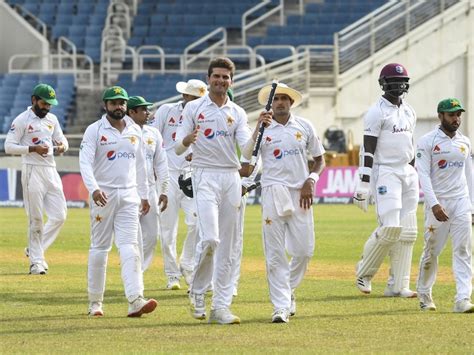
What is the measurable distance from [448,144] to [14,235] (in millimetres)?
14583

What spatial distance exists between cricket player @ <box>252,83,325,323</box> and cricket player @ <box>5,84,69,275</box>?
6.18m

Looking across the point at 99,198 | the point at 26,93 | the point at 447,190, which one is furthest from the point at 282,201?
the point at 26,93

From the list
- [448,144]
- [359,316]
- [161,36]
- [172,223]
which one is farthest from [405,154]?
[161,36]

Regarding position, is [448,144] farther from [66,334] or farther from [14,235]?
[14,235]

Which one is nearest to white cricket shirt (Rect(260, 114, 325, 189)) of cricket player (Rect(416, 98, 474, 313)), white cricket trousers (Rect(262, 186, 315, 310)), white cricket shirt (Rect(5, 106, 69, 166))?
white cricket trousers (Rect(262, 186, 315, 310))

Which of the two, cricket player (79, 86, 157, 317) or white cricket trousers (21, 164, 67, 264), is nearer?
cricket player (79, 86, 157, 317)

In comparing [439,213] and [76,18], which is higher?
[76,18]

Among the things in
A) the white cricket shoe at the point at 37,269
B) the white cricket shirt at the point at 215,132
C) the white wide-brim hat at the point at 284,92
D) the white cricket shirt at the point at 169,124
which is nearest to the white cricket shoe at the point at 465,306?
the white wide-brim hat at the point at 284,92

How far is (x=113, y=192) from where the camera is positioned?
14.6 m

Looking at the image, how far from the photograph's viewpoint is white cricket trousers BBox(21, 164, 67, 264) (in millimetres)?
20453

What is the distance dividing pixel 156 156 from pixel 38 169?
166 inches

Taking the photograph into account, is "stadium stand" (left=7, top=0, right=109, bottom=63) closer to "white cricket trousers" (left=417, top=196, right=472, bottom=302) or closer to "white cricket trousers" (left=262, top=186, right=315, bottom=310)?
"white cricket trousers" (left=417, top=196, right=472, bottom=302)

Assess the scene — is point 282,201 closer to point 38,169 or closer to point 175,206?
point 175,206

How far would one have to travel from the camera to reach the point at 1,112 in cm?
4338
